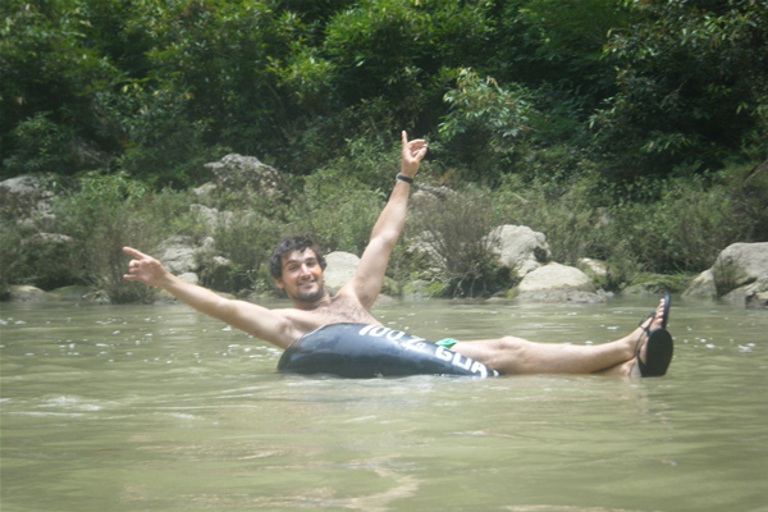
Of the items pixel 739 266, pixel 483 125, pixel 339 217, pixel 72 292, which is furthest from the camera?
pixel 483 125

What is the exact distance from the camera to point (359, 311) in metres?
4.98

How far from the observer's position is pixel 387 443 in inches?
105

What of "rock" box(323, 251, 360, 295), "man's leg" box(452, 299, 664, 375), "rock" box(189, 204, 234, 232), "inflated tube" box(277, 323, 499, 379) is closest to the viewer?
"man's leg" box(452, 299, 664, 375)

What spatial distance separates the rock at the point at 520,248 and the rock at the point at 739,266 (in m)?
2.66

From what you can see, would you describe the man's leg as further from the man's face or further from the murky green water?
the man's face

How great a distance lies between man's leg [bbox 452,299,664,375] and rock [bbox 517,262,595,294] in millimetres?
6431

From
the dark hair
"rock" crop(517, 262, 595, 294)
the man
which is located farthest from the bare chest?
"rock" crop(517, 262, 595, 294)

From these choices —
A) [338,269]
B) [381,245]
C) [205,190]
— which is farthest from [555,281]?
[205,190]

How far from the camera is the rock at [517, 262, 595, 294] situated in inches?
428

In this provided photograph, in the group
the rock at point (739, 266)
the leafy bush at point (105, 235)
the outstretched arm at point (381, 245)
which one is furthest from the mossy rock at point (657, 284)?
the leafy bush at point (105, 235)

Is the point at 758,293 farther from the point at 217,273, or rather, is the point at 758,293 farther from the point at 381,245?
the point at 217,273

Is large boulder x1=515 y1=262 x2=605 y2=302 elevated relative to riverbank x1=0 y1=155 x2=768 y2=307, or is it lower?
lower

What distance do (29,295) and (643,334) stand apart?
11.4 metres

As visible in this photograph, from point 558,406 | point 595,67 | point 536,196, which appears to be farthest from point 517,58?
point 558,406
